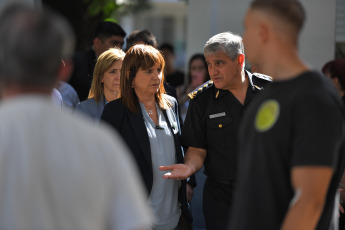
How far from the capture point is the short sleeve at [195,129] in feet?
12.7

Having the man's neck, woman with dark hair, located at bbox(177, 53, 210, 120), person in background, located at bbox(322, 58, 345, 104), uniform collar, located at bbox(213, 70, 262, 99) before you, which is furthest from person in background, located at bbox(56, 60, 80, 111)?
person in background, located at bbox(322, 58, 345, 104)

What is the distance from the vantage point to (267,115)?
2318mm

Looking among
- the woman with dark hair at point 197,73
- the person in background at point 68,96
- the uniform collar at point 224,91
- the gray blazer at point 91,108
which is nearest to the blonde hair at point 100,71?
the gray blazer at point 91,108

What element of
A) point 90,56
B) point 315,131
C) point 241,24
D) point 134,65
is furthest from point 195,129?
point 241,24

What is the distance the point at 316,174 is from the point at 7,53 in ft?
3.99

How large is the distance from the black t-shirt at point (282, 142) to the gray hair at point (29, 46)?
37.4 inches

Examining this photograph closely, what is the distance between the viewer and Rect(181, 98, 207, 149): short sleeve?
3.88m

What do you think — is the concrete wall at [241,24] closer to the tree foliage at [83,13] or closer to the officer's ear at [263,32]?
the tree foliage at [83,13]

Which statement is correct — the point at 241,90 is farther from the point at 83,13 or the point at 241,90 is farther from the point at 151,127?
the point at 83,13

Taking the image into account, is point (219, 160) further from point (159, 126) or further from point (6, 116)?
point (6, 116)

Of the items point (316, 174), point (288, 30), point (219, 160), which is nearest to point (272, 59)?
point (288, 30)

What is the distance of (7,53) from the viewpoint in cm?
168

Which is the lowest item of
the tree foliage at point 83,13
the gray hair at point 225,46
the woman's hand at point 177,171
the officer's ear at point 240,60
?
the woman's hand at point 177,171

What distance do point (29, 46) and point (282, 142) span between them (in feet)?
3.55
